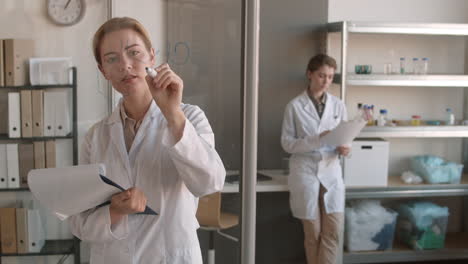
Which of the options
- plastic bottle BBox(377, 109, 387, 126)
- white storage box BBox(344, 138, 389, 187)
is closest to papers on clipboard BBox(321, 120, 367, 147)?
white storage box BBox(344, 138, 389, 187)

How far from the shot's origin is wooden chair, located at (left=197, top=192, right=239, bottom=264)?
1405 millimetres

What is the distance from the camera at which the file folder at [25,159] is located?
1.34 meters

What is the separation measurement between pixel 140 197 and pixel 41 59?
0.50 m

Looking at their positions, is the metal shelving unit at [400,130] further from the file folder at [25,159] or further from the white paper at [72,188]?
the white paper at [72,188]

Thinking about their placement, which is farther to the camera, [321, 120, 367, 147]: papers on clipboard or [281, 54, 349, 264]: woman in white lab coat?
[281, 54, 349, 264]: woman in white lab coat

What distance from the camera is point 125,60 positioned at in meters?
1.12

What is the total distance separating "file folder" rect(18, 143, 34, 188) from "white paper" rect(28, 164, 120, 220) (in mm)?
216

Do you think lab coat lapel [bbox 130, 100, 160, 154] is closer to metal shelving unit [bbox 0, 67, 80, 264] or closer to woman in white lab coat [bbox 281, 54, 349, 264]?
metal shelving unit [bbox 0, 67, 80, 264]

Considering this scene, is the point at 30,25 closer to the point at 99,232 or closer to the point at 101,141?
the point at 101,141

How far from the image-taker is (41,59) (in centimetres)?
134

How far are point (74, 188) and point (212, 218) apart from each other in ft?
1.59

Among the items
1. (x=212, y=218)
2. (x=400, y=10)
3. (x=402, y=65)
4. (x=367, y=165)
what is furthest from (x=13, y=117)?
(x=400, y=10)

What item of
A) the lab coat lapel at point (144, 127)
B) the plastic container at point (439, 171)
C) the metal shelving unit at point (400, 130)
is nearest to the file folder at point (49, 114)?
the lab coat lapel at point (144, 127)

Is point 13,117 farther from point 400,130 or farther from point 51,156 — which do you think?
point 400,130
